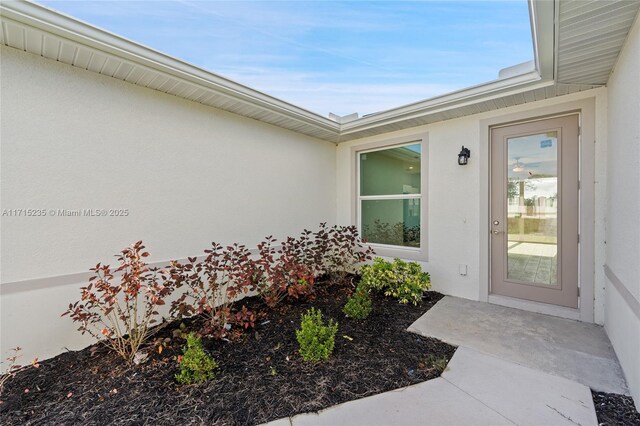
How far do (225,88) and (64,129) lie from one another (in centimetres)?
165

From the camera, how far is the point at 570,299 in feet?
10.8

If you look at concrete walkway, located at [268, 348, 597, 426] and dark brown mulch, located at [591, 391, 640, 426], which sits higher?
concrete walkway, located at [268, 348, 597, 426]

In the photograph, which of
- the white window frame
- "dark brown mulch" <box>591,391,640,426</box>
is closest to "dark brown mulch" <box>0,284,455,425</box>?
"dark brown mulch" <box>591,391,640,426</box>

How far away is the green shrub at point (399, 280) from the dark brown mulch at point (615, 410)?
1.98 m

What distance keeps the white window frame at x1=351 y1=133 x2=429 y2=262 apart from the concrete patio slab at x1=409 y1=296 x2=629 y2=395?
110 centimetres

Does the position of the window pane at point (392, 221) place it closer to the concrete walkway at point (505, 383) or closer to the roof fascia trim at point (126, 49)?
the concrete walkway at point (505, 383)

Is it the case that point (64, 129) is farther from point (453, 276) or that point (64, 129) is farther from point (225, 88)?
point (453, 276)

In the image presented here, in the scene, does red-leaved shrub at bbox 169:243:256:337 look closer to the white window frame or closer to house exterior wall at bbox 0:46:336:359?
house exterior wall at bbox 0:46:336:359

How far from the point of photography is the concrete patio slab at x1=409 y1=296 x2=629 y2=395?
87.1 inches

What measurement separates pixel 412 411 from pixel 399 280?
2.33m

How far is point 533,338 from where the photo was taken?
2.77 metres

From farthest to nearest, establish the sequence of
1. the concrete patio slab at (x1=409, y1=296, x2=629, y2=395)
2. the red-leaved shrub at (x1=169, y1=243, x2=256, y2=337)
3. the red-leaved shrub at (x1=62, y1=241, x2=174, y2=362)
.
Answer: the red-leaved shrub at (x1=169, y1=243, x2=256, y2=337) < the red-leaved shrub at (x1=62, y1=241, x2=174, y2=362) < the concrete patio slab at (x1=409, y1=296, x2=629, y2=395)

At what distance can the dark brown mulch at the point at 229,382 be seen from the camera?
183 centimetres

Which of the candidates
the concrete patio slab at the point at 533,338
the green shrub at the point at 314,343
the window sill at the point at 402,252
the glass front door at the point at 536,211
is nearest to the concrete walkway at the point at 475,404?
the concrete patio slab at the point at 533,338
